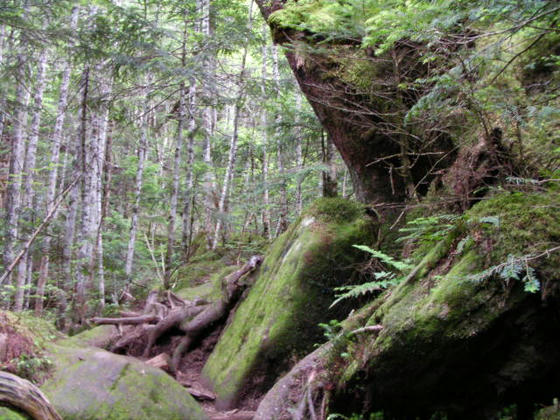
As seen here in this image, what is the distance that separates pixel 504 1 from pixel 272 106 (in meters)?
10.7

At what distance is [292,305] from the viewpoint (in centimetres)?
636

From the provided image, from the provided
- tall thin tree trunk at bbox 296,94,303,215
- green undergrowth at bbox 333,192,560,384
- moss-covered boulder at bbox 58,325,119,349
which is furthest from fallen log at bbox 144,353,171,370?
tall thin tree trunk at bbox 296,94,303,215

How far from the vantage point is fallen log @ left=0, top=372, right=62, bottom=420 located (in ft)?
10.2

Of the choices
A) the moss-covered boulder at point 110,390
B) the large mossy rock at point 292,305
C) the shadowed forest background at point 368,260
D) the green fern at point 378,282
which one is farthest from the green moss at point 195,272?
the green fern at point 378,282

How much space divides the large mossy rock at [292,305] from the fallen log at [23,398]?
329cm

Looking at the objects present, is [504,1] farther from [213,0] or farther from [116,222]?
[116,222]

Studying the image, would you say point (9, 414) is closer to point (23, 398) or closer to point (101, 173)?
point (23, 398)

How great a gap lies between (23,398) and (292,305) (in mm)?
3912

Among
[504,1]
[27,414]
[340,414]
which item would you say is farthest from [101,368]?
[504,1]

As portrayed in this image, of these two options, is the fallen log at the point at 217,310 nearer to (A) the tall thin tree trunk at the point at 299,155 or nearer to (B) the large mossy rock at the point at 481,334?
(A) the tall thin tree trunk at the point at 299,155

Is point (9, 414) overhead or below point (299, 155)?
below

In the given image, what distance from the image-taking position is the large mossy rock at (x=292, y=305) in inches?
242

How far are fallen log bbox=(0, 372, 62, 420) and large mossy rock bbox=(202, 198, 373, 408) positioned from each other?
3.29 metres

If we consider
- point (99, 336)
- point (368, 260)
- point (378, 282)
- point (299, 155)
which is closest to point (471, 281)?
point (378, 282)
